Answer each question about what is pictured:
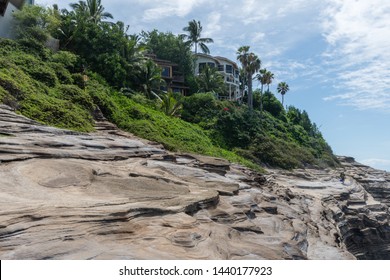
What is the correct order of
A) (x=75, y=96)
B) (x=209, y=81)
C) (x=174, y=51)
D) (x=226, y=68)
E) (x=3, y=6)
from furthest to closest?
1. (x=226, y=68)
2. (x=174, y=51)
3. (x=209, y=81)
4. (x=3, y=6)
5. (x=75, y=96)

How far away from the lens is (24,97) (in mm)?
19875

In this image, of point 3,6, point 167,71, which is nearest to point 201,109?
point 167,71

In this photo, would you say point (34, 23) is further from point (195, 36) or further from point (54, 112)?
point (195, 36)

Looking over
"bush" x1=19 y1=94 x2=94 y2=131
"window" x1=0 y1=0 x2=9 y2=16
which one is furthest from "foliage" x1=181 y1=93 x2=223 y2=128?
"window" x1=0 y1=0 x2=9 y2=16

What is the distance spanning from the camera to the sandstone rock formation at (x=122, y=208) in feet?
22.4

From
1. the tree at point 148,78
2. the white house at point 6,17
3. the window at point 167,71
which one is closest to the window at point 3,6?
the white house at point 6,17

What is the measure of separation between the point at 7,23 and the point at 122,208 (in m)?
25.7

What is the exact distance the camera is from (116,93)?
31609 mm

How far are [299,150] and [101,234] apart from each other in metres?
41.9

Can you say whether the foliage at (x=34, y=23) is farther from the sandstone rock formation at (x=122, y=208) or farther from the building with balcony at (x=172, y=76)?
the building with balcony at (x=172, y=76)

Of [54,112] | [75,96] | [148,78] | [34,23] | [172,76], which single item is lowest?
[54,112]

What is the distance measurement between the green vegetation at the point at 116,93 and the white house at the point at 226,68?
10.8 m

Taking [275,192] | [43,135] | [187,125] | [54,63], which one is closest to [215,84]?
[187,125]

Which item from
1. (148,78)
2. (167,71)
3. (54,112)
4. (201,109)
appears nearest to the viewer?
(54,112)
